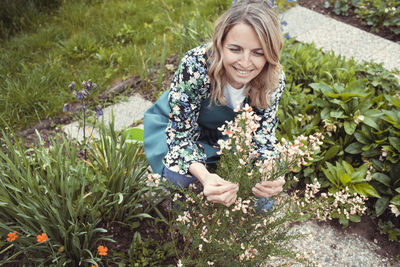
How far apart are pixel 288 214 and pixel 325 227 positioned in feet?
3.30

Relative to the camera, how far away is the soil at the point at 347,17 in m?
3.60

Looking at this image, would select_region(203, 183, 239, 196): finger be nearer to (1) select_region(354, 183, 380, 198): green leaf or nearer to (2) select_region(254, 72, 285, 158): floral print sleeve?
(2) select_region(254, 72, 285, 158): floral print sleeve

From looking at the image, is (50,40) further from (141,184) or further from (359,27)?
(359,27)

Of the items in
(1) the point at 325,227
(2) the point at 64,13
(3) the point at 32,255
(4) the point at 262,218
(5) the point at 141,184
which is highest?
(2) the point at 64,13

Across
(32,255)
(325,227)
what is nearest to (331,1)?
(325,227)

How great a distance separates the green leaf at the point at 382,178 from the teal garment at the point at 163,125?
1.03 meters

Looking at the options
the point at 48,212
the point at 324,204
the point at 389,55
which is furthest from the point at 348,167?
the point at 48,212

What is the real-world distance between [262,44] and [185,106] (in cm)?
53

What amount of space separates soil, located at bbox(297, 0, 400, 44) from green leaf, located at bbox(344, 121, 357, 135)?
1.73 m

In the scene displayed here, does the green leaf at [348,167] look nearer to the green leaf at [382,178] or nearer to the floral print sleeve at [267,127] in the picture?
the green leaf at [382,178]

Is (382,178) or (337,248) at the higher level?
(382,178)

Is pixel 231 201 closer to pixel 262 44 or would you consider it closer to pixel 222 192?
pixel 222 192

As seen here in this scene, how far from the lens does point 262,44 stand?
61.6 inches

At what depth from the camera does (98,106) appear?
288 cm
